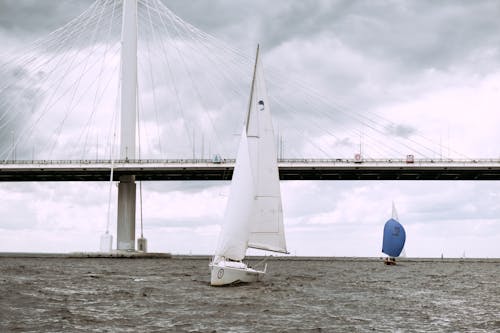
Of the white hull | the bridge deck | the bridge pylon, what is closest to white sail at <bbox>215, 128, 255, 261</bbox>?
the white hull

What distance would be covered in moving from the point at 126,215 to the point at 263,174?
38.4 metres

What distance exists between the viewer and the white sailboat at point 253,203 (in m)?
27.4

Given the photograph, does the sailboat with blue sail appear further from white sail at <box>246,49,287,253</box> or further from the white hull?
the white hull

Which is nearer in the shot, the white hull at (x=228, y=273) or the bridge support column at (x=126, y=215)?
the white hull at (x=228, y=273)

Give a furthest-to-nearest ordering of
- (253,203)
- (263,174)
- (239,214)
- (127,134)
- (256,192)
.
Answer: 1. (127,134)
2. (263,174)
3. (256,192)
4. (253,203)
5. (239,214)

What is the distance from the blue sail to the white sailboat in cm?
3686

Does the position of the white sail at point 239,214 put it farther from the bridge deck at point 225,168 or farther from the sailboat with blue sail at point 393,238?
the sailboat with blue sail at point 393,238

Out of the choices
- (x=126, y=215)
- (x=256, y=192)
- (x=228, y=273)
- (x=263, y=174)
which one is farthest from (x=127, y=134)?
(x=228, y=273)

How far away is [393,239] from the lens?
216ft

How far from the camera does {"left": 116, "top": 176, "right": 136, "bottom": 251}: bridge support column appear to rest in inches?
2650

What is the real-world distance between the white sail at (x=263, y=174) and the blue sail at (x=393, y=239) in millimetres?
36847

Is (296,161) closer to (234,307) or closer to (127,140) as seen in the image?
(127,140)

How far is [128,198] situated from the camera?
224 ft

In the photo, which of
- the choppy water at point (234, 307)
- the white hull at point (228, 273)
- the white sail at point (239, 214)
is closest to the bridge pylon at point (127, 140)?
the choppy water at point (234, 307)
